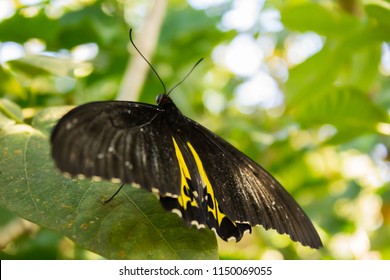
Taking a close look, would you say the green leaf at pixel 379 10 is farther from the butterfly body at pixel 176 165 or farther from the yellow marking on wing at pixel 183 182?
the yellow marking on wing at pixel 183 182

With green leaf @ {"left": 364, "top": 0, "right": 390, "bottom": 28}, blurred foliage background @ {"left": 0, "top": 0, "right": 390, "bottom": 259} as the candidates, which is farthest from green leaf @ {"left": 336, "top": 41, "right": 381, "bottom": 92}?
green leaf @ {"left": 364, "top": 0, "right": 390, "bottom": 28}

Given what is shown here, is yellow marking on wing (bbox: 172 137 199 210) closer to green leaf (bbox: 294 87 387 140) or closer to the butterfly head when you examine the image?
the butterfly head

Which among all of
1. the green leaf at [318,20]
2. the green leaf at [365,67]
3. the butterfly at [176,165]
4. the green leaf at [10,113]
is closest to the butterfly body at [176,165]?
the butterfly at [176,165]

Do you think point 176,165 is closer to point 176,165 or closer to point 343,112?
point 176,165

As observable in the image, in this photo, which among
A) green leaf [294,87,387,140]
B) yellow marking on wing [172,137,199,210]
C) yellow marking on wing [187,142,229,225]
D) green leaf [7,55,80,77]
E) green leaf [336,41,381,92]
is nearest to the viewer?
yellow marking on wing [172,137,199,210]

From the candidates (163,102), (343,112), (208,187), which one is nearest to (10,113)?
(163,102)

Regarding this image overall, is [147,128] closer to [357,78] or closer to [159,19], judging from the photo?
[159,19]
